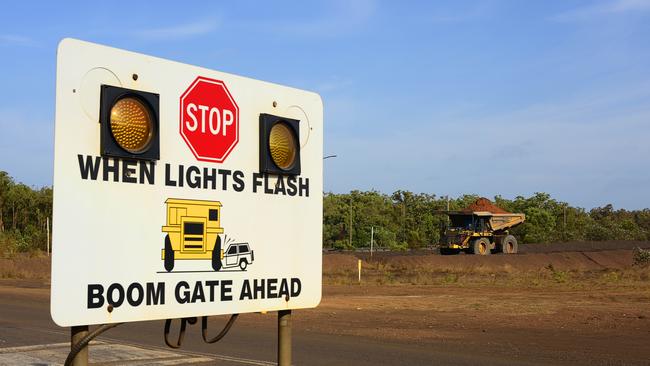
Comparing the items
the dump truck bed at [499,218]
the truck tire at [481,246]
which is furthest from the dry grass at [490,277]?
the dump truck bed at [499,218]

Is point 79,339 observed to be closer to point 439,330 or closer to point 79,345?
point 79,345

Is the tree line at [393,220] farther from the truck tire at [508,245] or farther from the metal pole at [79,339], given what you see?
the metal pole at [79,339]

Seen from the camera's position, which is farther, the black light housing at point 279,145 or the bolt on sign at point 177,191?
the black light housing at point 279,145

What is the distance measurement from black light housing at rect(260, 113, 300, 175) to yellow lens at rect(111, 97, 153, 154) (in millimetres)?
502

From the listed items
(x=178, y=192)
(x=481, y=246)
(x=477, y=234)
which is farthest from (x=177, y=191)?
(x=477, y=234)

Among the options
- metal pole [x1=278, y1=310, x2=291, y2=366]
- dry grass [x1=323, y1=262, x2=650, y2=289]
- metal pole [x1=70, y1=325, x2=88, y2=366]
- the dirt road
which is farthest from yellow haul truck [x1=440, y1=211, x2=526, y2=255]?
metal pole [x1=70, y1=325, x2=88, y2=366]

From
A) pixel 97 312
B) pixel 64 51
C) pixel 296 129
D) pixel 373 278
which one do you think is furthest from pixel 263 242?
pixel 373 278

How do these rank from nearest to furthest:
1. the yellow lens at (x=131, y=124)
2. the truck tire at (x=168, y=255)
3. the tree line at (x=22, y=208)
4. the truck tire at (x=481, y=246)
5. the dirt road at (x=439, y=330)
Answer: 1. the yellow lens at (x=131, y=124)
2. the truck tire at (x=168, y=255)
3. the dirt road at (x=439, y=330)
4. the truck tire at (x=481, y=246)
5. the tree line at (x=22, y=208)

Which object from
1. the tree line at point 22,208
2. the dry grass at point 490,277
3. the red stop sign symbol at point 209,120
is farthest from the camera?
the tree line at point 22,208

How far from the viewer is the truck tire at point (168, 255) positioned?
8.38 ft

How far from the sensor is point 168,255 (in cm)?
257

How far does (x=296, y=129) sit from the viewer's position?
3.08 metres

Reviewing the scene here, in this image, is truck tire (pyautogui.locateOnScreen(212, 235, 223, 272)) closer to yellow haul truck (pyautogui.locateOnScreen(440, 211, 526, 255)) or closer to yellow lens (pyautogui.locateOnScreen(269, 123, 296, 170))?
yellow lens (pyautogui.locateOnScreen(269, 123, 296, 170))

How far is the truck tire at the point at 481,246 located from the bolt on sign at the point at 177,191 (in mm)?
45853
